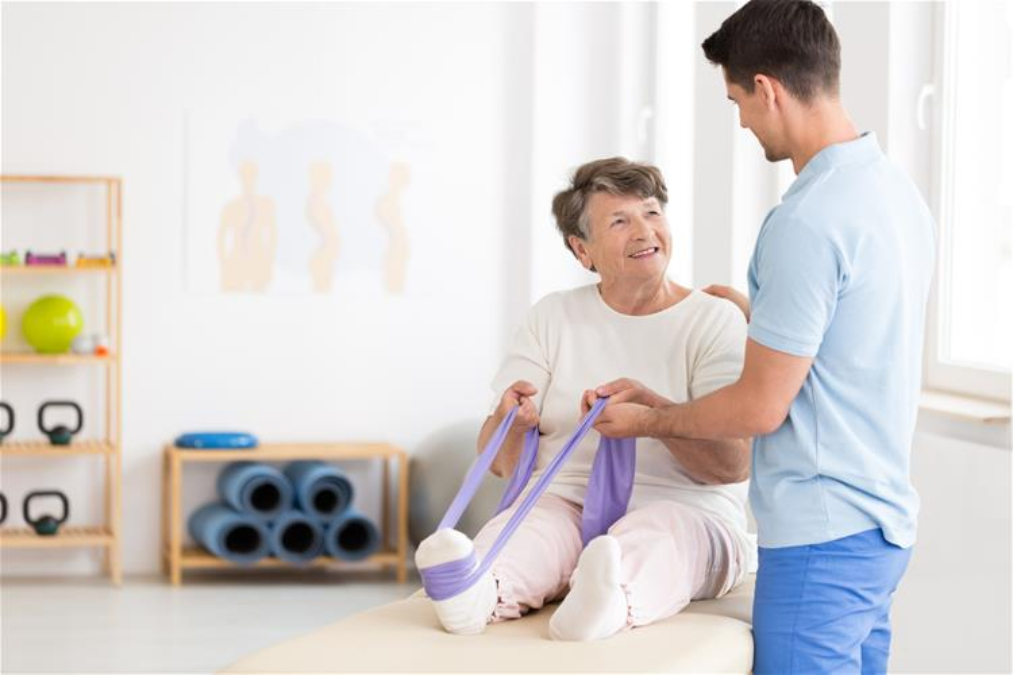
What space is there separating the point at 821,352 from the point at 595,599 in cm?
48

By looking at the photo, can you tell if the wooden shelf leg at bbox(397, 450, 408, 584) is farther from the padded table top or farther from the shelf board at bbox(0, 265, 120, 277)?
the padded table top

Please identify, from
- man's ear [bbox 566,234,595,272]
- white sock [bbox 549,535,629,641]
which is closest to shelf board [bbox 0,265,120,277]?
man's ear [bbox 566,234,595,272]

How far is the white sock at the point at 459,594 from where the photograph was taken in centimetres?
204

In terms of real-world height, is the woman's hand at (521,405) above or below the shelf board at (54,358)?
above

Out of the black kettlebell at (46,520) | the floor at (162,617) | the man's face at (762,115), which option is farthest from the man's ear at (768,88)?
the black kettlebell at (46,520)

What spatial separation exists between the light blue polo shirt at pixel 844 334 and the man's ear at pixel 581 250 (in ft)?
1.90

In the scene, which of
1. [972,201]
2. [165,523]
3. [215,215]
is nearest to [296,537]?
[165,523]

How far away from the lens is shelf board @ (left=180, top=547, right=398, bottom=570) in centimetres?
510

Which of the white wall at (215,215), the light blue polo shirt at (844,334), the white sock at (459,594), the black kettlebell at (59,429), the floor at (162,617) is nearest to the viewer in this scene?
the light blue polo shirt at (844,334)

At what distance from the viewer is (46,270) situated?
5.05 metres

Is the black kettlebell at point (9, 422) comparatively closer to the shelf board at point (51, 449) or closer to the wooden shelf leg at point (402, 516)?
the shelf board at point (51, 449)

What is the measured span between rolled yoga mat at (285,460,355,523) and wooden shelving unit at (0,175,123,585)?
66 centimetres

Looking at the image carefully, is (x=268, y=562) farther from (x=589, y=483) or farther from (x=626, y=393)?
(x=626, y=393)

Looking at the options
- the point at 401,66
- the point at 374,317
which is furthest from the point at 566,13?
the point at 374,317
